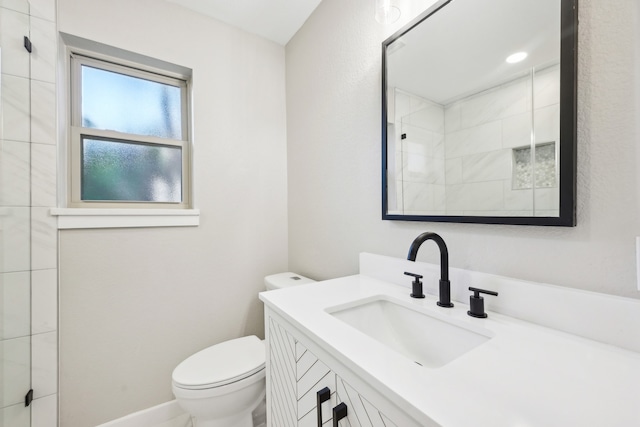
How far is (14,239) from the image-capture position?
1.09 meters

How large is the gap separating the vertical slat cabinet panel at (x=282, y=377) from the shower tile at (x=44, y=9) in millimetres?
1729

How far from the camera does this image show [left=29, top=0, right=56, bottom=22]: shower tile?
117cm

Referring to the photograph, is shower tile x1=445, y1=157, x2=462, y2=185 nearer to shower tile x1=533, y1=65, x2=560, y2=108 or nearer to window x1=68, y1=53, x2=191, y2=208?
shower tile x1=533, y1=65, x2=560, y2=108

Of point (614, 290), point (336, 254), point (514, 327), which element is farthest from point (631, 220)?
point (336, 254)

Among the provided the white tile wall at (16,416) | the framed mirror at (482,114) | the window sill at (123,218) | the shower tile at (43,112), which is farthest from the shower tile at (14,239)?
the framed mirror at (482,114)

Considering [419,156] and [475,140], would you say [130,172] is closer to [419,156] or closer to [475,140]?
[419,156]

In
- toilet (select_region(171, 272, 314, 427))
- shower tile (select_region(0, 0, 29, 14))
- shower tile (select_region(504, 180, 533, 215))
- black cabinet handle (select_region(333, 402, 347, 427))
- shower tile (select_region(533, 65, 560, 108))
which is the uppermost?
shower tile (select_region(0, 0, 29, 14))

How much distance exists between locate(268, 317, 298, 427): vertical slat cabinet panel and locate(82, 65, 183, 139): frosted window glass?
143cm

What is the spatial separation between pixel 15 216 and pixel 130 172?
52 cm

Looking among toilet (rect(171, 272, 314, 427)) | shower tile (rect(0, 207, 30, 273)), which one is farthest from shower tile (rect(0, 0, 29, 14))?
toilet (rect(171, 272, 314, 427))

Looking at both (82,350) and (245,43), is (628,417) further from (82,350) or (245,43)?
(245,43)

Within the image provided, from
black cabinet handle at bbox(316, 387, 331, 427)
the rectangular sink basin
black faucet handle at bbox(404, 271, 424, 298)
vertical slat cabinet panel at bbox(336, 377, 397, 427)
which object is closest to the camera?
vertical slat cabinet panel at bbox(336, 377, 397, 427)

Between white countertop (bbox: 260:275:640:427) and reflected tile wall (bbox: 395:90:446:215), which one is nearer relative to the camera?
white countertop (bbox: 260:275:640:427)

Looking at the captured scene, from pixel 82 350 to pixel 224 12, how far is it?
6.65 feet
